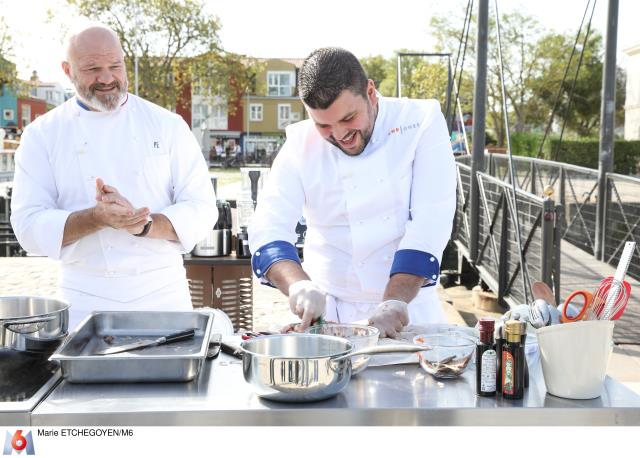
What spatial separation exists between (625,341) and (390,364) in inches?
177

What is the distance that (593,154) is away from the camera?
28156mm

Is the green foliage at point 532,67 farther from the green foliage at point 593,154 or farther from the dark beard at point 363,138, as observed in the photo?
the dark beard at point 363,138

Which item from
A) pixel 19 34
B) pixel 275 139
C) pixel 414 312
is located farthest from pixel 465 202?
pixel 275 139

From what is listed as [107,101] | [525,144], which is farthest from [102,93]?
[525,144]

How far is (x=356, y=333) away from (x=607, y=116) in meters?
7.27

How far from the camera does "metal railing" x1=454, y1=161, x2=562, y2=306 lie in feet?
18.9

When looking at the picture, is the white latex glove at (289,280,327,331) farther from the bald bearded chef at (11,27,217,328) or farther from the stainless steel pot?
the bald bearded chef at (11,27,217,328)

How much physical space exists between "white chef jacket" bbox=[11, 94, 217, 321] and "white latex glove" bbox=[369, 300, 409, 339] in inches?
40.2

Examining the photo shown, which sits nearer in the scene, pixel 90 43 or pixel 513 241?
pixel 90 43

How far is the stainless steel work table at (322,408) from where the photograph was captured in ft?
5.49

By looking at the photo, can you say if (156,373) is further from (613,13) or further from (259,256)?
(613,13)

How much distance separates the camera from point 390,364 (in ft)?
6.67

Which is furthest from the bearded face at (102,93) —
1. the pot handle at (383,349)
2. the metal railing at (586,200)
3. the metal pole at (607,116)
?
the metal pole at (607,116)
